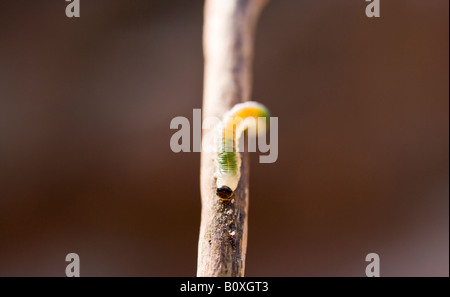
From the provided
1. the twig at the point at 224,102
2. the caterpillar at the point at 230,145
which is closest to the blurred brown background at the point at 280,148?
the twig at the point at 224,102

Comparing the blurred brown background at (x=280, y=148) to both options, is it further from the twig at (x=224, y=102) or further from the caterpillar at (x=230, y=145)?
the caterpillar at (x=230, y=145)

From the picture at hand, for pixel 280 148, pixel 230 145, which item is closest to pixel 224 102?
pixel 230 145

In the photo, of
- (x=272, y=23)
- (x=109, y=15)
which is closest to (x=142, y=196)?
(x=109, y=15)

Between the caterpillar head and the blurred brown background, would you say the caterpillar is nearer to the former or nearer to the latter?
the caterpillar head

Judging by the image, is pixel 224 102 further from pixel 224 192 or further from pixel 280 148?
pixel 280 148

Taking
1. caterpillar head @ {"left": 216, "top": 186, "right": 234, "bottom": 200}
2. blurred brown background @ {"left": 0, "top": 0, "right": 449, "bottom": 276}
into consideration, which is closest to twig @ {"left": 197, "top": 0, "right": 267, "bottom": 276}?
caterpillar head @ {"left": 216, "top": 186, "right": 234, "bottom": 200}
